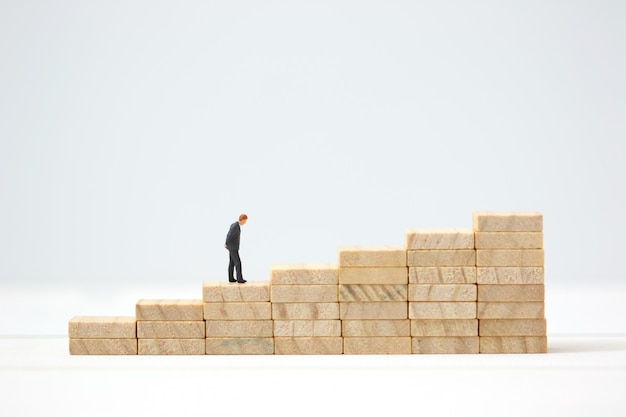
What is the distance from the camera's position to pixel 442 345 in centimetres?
1478

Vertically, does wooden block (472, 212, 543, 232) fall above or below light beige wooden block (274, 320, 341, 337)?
above

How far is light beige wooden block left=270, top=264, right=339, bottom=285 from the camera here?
48.4ft

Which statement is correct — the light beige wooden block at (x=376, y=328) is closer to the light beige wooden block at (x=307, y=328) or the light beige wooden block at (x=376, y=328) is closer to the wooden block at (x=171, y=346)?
the light beige wooden block at (x=307, y=328)

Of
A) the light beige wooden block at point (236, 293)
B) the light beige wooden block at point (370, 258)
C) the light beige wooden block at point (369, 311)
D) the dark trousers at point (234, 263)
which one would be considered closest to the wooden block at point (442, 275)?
the light beige wooden block at point (370, 258)

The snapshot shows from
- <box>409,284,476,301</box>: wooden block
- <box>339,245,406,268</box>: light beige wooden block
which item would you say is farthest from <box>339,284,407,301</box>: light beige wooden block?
<box>339,245,406,268</box>: light beige wooden block

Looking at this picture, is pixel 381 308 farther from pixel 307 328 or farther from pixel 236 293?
pixel 236 293

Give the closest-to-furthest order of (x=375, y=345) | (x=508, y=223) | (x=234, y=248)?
(x=508, y=223)
(x=375, y=345)
(x=234, y=248)

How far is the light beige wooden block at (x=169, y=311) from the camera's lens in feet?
48.7

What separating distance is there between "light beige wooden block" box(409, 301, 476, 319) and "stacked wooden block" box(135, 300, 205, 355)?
2210 millimetres

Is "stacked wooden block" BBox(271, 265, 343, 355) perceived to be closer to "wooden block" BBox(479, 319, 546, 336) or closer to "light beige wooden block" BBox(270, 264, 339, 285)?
"light beige wooden block" BBox(270, 264, 339, 285)

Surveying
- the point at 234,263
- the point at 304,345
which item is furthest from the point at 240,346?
the point at 234,263

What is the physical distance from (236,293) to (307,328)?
82 cm

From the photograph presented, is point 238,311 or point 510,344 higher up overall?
point 238,311

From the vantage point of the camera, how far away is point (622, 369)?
13.7 m
